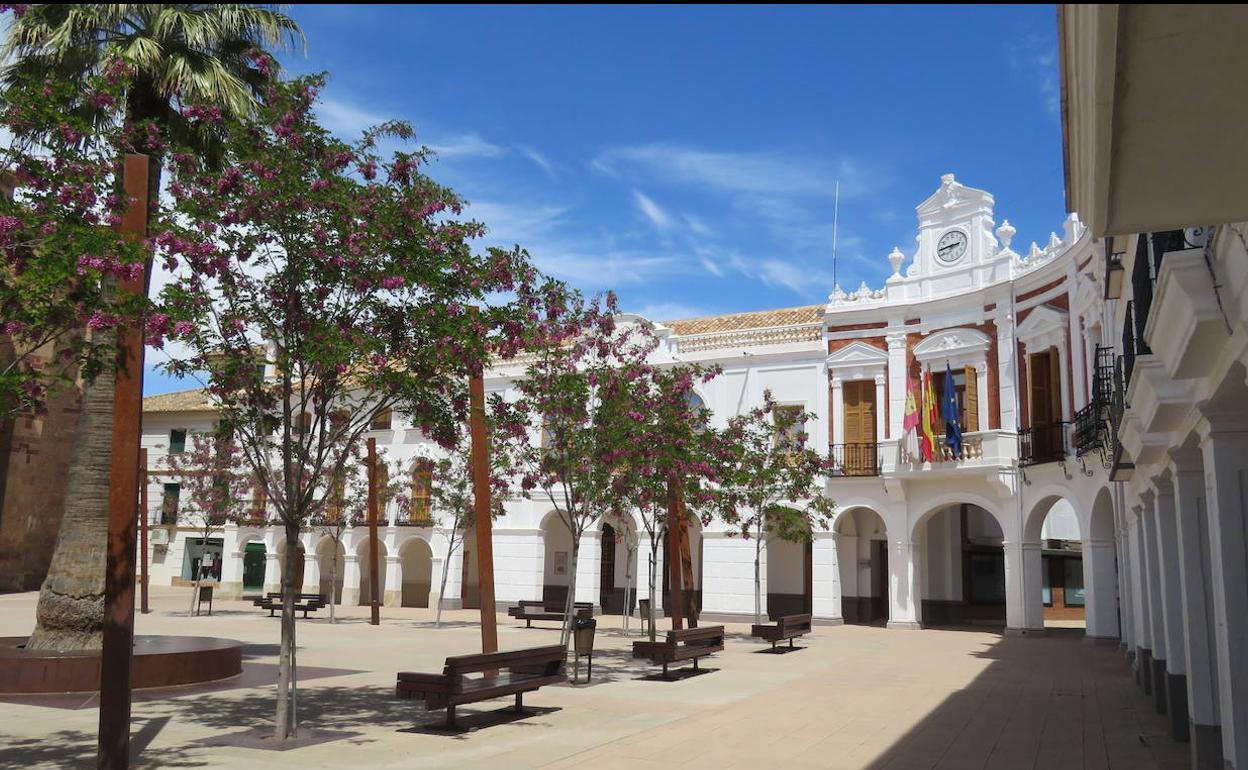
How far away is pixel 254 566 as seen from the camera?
39625 mm

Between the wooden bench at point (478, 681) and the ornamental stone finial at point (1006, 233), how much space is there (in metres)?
19.9

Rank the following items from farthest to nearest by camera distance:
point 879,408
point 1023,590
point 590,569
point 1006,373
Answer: point 590,569
point 879,408
point 1006,373
point 1023,590

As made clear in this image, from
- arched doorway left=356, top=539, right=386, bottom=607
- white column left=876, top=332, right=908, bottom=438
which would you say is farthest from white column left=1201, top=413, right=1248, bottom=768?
arched doorway left=356, top=539, right=386, bottom=607

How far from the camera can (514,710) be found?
35.7ft

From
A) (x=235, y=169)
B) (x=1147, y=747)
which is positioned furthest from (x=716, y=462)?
(x=235, y=169)

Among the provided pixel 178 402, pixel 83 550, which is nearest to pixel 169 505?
pixel 178 402

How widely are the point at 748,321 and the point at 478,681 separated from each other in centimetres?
2253

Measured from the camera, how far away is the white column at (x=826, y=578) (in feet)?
91.5

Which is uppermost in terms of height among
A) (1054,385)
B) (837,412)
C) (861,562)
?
(1054,385)

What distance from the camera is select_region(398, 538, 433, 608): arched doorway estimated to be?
123 feet

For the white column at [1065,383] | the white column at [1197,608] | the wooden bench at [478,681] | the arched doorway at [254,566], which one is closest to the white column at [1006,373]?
the white column at [1065,383]

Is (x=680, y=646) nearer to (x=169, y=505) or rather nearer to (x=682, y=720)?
(x=682, y=720)

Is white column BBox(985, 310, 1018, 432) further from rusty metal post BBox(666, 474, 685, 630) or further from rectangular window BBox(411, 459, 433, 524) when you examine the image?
rectangular window BBox(411, 459, 433, 524)

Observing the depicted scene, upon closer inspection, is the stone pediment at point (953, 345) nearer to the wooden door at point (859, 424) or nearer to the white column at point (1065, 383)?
the wooden door at point (859, 424)
